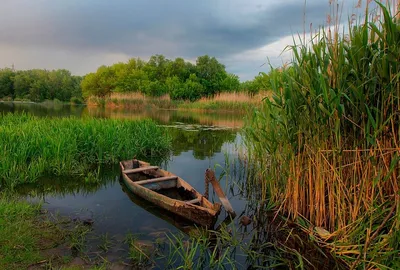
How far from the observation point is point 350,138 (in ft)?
11.7

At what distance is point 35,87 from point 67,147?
74.3 meters

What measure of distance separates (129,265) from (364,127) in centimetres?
321

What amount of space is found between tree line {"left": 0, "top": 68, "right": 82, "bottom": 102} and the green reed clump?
62.4 meters

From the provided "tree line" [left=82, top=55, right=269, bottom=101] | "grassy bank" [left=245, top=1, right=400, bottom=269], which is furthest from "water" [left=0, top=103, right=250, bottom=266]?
"tree line" [left=82, top=55, right=269, bottom=101]

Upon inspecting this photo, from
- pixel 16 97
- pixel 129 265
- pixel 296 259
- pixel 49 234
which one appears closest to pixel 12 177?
pixel 49 234

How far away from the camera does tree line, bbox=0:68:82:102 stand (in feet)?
230

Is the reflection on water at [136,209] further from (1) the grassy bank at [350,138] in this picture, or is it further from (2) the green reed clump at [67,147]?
(1) the grassy bank at [350,138]

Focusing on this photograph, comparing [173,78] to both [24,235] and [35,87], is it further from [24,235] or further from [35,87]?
[35,87]

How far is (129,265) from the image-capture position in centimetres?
345

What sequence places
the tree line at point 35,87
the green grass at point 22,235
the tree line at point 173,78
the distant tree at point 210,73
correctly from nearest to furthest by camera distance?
the green grass at point 22,235, the tree line at point 173,78, the distant tree at point 210,73, the tree line at point 35,87

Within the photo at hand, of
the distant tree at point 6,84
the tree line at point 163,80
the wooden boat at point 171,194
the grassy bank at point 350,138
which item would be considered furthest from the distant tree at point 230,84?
the distant tree at point 6,84

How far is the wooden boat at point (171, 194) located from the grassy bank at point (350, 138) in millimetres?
1428

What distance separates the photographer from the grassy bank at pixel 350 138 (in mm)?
2971

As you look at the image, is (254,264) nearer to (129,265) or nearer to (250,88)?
(129,265)
